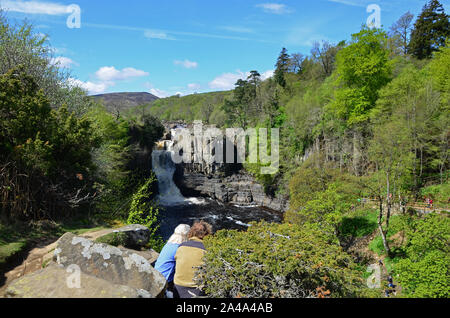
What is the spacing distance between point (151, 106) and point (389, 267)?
5479 inches

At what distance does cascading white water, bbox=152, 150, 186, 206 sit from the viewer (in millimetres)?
39325

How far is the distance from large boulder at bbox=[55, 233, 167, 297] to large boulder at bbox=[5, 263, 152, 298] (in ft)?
3.00

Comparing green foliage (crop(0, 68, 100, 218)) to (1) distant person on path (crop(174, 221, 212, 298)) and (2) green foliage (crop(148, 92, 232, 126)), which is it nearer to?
(1) distant person on path (crop(174, 221, 212, 298))

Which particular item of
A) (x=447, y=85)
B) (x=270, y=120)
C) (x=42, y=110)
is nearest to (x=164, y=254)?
(x=42, y=110)

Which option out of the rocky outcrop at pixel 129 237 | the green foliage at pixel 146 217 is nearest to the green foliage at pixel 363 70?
the green foliage at pixel 146 217

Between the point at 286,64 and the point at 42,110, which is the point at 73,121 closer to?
the point at 42,110

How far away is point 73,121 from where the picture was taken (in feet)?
37.1

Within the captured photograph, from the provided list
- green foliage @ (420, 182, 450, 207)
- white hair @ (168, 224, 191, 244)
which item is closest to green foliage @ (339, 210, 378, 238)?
green foliage @ (420, 182, 450, 207)

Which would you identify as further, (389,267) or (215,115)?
(215,115)

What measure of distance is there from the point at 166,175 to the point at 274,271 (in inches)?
1576

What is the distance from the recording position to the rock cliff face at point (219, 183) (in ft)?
127

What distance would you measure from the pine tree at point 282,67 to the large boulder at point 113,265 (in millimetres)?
53784

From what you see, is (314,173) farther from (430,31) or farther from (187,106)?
(187,106)

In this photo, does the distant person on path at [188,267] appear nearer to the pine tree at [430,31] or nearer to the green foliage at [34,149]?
the green foliage at [34,149]
